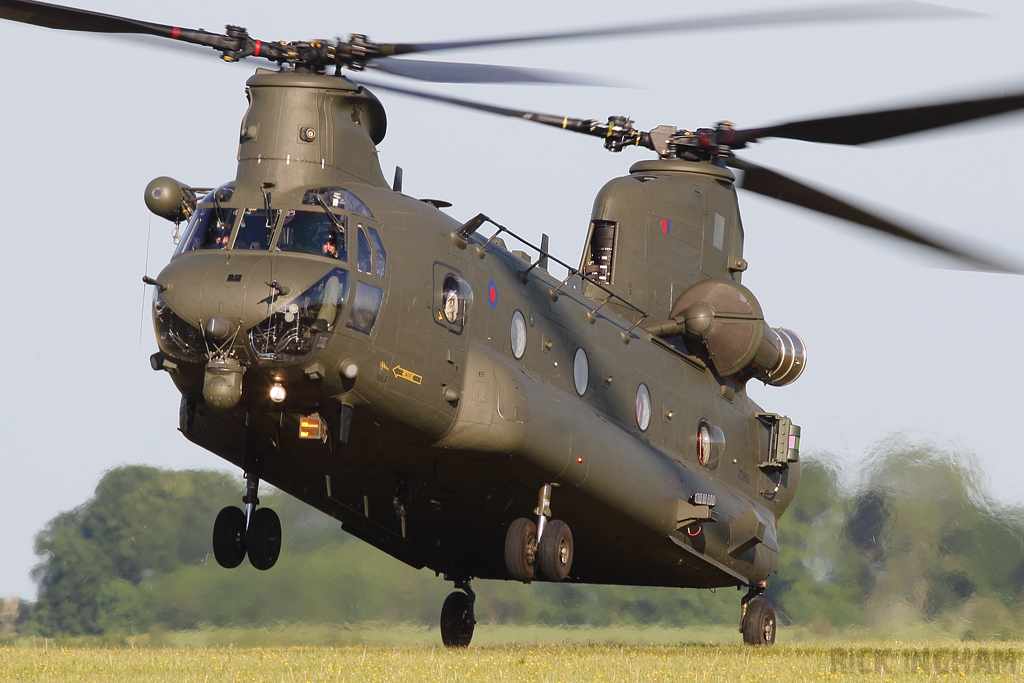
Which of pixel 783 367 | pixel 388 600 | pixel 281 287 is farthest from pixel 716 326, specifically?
pixel 281 287

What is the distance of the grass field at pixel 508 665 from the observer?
13102mm

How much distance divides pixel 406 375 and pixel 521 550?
2645 mm

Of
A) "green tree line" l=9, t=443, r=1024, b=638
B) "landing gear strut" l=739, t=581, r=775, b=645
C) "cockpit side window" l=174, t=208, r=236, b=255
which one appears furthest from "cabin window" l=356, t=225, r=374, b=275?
"landing gear strut" l=739, t=581, r=775, b=645

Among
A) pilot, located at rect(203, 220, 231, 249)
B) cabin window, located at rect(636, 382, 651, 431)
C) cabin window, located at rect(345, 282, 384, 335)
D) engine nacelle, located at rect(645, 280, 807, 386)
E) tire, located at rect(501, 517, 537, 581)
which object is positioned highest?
engine nacelle, located at rect(645, 280, 807, 386)

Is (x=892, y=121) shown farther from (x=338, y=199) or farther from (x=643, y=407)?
(x=643, y=407)

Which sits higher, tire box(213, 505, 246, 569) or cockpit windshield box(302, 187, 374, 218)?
cockpit windshield box(302, 187, 374, 218)

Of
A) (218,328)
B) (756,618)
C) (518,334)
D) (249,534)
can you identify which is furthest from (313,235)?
(756,618)

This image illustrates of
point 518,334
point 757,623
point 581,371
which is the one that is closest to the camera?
point 518,334

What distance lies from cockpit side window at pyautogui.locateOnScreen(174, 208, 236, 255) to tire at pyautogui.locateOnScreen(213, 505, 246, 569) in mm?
2738

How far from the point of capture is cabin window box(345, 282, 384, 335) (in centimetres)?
1269

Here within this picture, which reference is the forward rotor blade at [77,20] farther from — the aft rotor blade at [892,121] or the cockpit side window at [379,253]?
the aft rotor blade at [892,121]

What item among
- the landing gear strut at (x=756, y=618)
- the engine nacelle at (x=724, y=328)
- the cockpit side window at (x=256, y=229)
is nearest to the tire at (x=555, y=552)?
the cockpit side window at (x=256, y=229)

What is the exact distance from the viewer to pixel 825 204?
53.3ft

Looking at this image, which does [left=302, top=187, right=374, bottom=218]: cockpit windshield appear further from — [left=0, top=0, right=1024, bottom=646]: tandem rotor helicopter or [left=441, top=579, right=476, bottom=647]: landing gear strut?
[left=441, top=579, right=476, bottom=647]: landing gear strut
